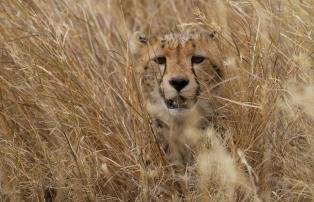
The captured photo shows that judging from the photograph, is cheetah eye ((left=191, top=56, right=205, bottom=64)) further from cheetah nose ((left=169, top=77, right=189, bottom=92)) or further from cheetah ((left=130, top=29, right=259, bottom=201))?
cheetah nose ((left=169, top=77, right=189, bottom=92))

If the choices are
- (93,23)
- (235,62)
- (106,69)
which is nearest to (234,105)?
(235,62)

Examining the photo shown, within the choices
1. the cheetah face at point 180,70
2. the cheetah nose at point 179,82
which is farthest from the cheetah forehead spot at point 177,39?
the cheetah nose at point 179,82

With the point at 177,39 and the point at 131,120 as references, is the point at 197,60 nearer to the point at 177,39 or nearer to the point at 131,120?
the point at 177,39

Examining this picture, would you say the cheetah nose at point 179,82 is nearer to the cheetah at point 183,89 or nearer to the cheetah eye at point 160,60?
the cheetah at point 183,89

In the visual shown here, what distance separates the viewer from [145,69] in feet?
10.9

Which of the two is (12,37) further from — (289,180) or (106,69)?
(289,180)

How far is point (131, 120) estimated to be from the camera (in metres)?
3.35

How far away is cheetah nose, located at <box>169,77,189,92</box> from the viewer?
3070 mm

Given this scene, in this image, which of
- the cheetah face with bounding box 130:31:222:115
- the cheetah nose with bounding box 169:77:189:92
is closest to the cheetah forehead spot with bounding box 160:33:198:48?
the cheetah face with bounding box 130:31:222:115

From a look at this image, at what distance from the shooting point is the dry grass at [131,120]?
2990 millimetres

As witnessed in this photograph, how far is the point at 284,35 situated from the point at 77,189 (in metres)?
1.03

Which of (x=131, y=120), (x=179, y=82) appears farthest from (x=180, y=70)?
(x=131, y=120)

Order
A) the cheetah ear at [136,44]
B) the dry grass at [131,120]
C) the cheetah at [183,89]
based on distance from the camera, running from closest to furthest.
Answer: the dry grass at [131,120], the cheetah at [183,89], the cheetah ear at [136,44]

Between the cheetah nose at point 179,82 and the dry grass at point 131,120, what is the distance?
159 millimetres
